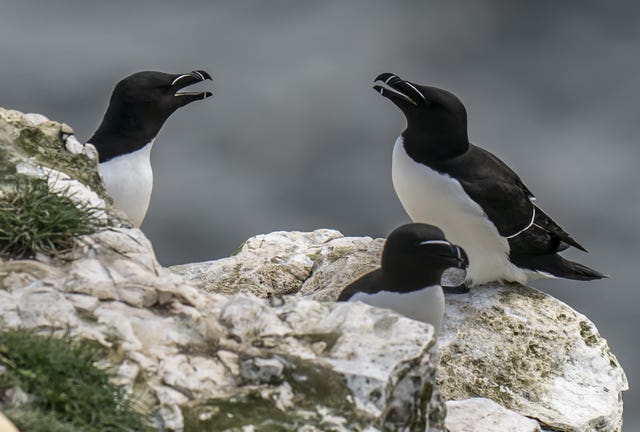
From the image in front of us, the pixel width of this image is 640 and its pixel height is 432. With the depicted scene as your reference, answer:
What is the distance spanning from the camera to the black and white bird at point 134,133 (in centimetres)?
1018

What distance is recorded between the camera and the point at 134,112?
1038 centimetres

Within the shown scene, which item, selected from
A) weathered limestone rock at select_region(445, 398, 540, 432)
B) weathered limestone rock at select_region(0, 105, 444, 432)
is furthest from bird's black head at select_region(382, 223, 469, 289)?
weathered limestone rock at select_region(0, 105, 444, 432)

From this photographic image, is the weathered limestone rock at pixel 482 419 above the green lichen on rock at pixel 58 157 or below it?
below

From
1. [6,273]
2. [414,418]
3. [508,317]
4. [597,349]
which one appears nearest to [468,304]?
[508,317]

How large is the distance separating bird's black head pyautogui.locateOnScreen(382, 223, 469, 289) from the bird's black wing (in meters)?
2.71

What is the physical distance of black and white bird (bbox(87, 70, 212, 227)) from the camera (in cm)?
1018

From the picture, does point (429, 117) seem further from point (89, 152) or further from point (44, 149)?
point (44, 149)

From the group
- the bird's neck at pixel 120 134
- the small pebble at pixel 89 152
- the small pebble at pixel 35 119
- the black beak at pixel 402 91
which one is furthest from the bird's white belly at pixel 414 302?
the bird's neck at pixel 120 134

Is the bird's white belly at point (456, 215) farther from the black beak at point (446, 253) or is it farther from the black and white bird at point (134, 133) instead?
the black beak at point (446, 253)

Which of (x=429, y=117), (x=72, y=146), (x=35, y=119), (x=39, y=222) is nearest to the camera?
(x=39, y=222)

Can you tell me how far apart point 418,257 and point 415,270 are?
0.08 metres

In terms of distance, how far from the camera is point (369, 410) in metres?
6.03

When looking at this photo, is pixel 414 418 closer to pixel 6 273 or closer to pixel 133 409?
pixel 133 409

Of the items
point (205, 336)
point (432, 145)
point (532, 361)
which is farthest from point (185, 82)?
point (205, 336)
